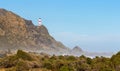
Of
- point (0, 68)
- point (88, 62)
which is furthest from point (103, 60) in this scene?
point (0, 68)

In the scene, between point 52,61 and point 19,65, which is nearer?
point 19,65

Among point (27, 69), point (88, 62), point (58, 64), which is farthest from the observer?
point (88, 62)

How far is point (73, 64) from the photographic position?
45969 mm

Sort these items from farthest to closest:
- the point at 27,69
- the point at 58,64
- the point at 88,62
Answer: the point at 88,62
the point at 58,64
the point at 27,69

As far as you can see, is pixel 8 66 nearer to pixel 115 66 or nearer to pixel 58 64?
pixel 58 64

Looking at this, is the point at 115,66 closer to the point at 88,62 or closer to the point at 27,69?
the point at 88,62

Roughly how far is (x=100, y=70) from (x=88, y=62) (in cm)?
522

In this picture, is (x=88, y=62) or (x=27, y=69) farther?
(x=88, y=62)

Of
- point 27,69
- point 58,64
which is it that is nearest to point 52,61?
point 58,64

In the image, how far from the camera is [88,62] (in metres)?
49.7

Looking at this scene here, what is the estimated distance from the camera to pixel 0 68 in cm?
4650

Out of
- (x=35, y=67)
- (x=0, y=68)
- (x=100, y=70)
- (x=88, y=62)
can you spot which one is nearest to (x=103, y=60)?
(x=88, y=62)

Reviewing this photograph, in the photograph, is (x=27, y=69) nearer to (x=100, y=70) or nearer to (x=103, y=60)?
(x=100, y=70)

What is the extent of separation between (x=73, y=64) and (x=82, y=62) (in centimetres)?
210
